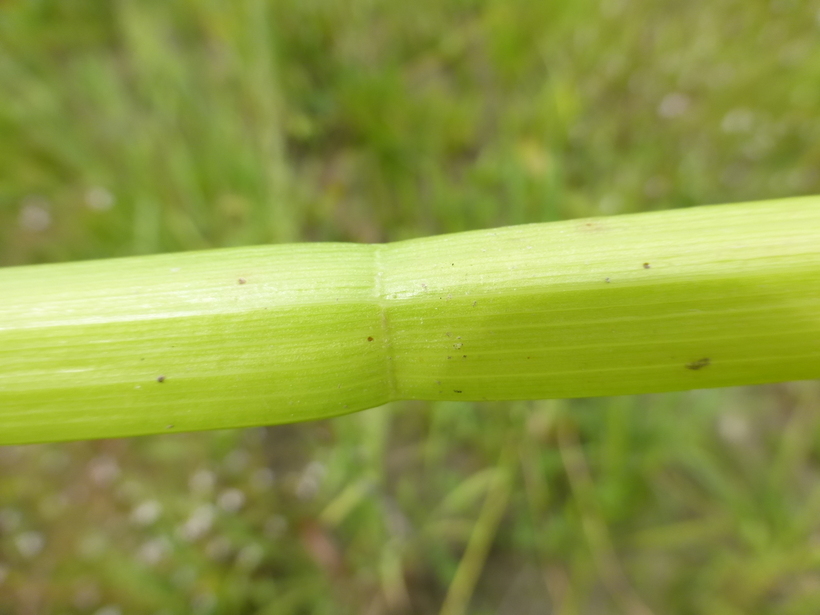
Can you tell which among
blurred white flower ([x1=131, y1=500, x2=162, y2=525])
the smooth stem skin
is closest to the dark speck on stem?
the smooth stem skin

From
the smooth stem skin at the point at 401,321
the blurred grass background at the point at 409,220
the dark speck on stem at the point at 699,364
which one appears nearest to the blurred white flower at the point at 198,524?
the blurred grass background at the point at 409,220

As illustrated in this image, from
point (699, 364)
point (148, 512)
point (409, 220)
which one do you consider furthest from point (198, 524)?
point (699, 364)

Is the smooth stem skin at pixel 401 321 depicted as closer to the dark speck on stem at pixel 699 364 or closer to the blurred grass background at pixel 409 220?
the dark speck on stem at pixel 699 364

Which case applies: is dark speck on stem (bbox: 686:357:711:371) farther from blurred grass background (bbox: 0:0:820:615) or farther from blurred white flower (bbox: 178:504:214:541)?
blurred white flower (bbox: 178:504:214:541)

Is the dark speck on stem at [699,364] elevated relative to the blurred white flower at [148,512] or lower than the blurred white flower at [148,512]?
elevated

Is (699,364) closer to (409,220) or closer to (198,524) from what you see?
(409,220)

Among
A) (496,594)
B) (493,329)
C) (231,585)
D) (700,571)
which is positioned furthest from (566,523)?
(493,329)
